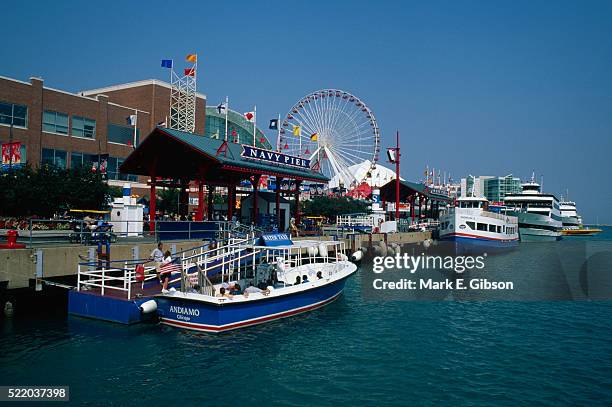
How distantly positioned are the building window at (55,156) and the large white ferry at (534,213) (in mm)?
67625

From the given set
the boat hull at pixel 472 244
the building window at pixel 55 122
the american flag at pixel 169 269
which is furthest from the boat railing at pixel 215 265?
the building window at pixel 55 122

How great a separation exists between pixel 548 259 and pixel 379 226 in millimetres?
18958

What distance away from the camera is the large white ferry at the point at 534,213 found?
79.0 metres

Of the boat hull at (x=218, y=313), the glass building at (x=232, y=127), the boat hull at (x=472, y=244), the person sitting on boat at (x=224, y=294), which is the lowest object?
the boat hull at (x=218, y=313)

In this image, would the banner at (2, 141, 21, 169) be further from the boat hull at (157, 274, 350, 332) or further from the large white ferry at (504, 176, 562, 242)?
the large white ferry at (504, 176, 562, 242)

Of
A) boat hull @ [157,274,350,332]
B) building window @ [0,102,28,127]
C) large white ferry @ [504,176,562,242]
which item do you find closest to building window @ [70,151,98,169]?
building window @ [0,102,28,127]

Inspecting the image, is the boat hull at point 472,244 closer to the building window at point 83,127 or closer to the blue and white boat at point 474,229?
the blue and white boat at point 474,229

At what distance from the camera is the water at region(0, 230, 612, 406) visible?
1239 cm

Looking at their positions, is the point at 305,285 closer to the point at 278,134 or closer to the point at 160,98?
the point at 278,134

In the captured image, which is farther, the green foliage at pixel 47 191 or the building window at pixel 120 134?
the building window at pixel 120 134

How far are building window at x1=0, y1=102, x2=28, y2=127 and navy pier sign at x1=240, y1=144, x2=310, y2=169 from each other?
116 feet

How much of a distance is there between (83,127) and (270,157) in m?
38.5

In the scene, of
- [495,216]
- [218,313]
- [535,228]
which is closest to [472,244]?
[495,216]

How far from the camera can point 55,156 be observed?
5712cm
